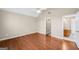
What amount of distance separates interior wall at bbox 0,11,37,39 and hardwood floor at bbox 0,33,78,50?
0.29 feet

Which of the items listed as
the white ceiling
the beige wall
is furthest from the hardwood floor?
the white ceiling

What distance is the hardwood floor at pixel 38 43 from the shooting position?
1688 mm

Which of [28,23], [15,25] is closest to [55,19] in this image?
[28,23]

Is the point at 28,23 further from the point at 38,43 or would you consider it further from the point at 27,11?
the point at 38,43

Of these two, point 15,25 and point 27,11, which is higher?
point 27,11

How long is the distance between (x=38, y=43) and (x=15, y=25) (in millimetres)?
512

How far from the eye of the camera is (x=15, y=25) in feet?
5.57

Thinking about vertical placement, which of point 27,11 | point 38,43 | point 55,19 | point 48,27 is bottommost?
point 38,43

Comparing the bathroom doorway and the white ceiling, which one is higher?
the white ceiling

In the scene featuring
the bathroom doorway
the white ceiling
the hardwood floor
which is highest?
the white ceiling

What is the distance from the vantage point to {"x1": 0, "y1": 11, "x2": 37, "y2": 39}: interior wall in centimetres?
167

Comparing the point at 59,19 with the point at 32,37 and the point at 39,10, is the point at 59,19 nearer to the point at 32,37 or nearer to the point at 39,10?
the point at 39,10

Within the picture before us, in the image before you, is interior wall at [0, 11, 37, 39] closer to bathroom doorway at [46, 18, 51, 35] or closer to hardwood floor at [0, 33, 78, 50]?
hardwood floor at [0, 33, 78, 50]
